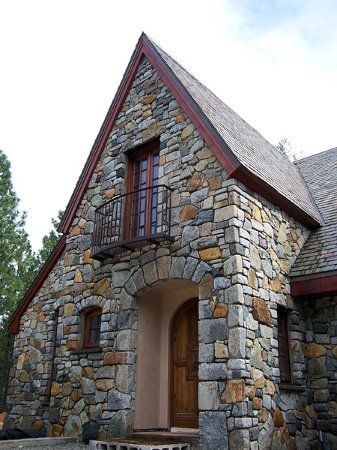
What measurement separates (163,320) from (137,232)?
5.46 feet

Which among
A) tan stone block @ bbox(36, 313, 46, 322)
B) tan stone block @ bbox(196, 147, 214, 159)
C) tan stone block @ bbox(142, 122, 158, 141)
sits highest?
tan stone block @ bbox(142, 122, 158, 141)

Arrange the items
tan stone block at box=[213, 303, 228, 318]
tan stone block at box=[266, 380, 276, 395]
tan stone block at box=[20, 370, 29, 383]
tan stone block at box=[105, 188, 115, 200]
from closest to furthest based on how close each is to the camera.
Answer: tan stone block at box=[213, 303, 228, 318] < tan stone block at box=[266, 380, 276, 395] < tan stone block at box=[105, 188, 115, 200] < tan stone block at box=[20, 370, 29, 383]

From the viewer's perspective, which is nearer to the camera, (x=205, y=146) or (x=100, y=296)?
(x=205, y=146)

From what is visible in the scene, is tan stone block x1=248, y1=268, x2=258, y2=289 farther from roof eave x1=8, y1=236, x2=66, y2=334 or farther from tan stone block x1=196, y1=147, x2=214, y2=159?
roof eave x1=8, y1=236, x2=66, y2=334

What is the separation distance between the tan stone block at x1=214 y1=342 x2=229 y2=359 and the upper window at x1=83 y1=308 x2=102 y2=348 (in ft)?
9.61

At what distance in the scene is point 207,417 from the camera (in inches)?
251

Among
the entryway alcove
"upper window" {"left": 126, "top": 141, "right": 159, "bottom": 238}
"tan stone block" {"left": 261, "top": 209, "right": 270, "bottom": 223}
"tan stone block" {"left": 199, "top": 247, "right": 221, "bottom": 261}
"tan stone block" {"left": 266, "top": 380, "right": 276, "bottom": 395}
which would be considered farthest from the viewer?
"upper window" {"left": 126, "top": 141, "right": 159, "bottom": 238}

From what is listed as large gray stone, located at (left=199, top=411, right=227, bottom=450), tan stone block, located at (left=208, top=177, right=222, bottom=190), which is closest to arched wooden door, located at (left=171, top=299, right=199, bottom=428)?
large gray stone, located at (left=199, top=411, right=227, bottom=450)

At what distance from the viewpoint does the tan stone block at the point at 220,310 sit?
6.71 metres

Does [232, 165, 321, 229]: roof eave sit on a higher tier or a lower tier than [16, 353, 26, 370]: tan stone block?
higher

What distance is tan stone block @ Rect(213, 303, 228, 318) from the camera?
671cm

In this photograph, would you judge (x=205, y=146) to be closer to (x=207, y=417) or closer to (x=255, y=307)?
(x=255, y=307)

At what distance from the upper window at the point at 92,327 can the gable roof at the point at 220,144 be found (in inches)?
81.2

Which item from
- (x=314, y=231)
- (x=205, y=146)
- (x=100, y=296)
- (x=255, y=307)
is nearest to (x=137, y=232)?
(x=100, y=296)
